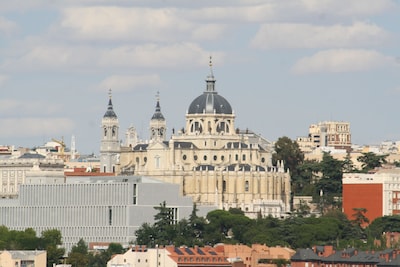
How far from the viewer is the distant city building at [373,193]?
171 metres

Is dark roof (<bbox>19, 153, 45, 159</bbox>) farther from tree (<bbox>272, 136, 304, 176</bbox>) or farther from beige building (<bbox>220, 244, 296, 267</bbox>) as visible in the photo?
beige building (<bbox>220, 244, 296, 267</bbox>)

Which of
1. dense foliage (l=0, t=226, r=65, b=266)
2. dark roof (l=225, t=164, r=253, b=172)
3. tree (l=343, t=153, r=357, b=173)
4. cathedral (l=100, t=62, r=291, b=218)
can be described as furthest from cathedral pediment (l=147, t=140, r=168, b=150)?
dense foliage (l=0, t=226, r=65, b=266)

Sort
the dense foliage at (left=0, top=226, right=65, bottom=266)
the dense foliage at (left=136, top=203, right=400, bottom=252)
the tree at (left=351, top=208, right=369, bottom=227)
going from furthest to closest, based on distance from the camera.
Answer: the tree at (left=351, top=208, right=369, bottom=227) → the dense foliage at (left=136, top=203, right=400, bottom=252) → the dense foliage at (left=0, top=226, right=65, bottom=266)

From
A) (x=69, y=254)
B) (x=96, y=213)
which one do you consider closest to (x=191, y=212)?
(x=96, y=213)

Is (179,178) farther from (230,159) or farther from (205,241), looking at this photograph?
(205,241)

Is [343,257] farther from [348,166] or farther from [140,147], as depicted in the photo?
[140,147]

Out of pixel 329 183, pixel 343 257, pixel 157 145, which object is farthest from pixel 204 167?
pixel 343 257

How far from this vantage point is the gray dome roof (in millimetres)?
187750

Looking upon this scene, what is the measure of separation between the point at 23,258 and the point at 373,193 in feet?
127

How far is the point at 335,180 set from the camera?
186375 mm

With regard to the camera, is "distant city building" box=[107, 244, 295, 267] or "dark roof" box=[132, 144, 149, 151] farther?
"dark roof" box=[132, 144, 149, 151]

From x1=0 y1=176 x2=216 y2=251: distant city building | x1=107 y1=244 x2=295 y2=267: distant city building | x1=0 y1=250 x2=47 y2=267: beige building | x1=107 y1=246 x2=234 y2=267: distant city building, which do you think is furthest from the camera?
x1=0 y1=176 x2=216 y2=251: distant city building

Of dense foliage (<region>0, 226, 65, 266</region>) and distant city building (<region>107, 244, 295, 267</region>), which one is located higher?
dense foliage (<region>0, 226, 65, 266</region>)

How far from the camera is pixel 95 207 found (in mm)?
171125
